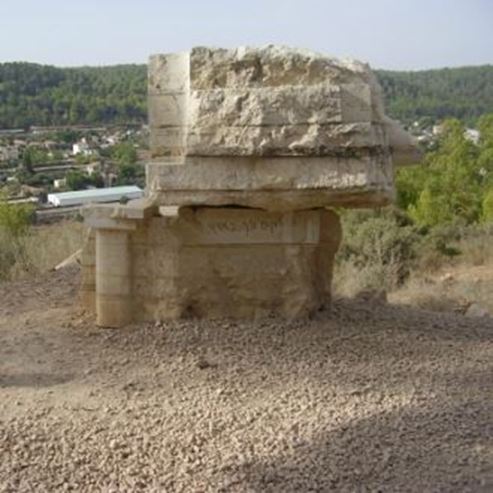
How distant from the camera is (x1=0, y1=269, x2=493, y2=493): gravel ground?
3785mm

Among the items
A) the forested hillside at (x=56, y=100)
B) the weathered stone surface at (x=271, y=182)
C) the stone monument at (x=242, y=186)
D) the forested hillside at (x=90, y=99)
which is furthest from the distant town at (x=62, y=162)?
the weathered stone surface at (x=271, y=182)

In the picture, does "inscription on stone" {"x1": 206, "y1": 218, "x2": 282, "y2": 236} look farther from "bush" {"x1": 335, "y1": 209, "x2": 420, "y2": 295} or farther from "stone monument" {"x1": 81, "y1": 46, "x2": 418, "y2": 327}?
"bush" {"x1": 335, "y1": 209, "x2": 420, "y2": 295}

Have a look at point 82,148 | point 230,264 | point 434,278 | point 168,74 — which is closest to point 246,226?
point 230,264

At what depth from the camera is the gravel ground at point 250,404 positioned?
3.79 meters

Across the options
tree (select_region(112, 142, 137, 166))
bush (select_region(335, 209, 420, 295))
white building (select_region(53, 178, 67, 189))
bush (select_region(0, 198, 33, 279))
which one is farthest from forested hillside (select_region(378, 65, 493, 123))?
bush (select_region(0, 198, 33, 279))

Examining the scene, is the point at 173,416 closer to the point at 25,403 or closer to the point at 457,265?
the point at 25,403

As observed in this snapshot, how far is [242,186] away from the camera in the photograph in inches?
213

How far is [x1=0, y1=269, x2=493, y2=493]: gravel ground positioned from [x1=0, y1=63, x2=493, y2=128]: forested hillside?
1491cm

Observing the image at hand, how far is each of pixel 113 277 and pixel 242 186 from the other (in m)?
1.15

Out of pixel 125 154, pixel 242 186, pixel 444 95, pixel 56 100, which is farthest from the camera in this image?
pixel 444 95

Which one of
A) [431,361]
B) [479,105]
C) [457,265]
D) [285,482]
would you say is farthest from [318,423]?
[479,105]

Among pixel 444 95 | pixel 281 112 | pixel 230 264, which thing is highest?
pixel 444 95

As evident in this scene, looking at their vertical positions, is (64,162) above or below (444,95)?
below

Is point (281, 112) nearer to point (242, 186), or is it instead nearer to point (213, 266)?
point (242, 186)
